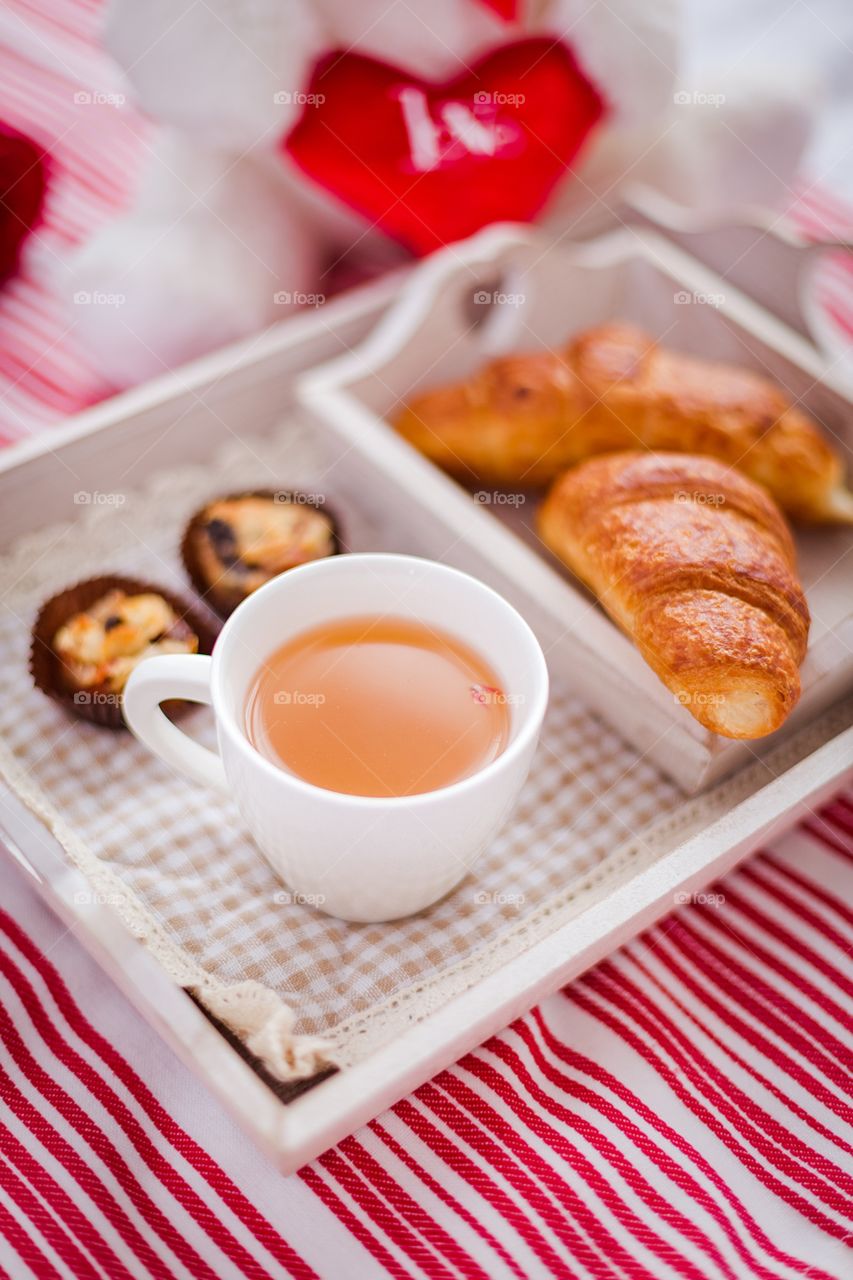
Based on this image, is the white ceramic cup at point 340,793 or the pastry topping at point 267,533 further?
the pastry topping at point 267,533

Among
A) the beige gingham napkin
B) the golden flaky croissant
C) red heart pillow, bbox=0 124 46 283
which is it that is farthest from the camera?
red heart pillow, bbox=0 124 46 283

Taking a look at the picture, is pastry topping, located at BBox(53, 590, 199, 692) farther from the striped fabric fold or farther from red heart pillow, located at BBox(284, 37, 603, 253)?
red heart pillow, located at BBox(284, 37, 603, 253)

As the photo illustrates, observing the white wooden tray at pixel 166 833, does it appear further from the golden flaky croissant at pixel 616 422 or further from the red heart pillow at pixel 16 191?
the red heart pillow at pixel 16 191

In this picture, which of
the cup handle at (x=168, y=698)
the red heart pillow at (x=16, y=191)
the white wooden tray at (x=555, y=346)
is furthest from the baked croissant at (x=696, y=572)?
the red heart pillow at (x=16, y=191)

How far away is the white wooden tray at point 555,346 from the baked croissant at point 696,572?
3 centimetres

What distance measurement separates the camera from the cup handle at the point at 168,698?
27.7 inches

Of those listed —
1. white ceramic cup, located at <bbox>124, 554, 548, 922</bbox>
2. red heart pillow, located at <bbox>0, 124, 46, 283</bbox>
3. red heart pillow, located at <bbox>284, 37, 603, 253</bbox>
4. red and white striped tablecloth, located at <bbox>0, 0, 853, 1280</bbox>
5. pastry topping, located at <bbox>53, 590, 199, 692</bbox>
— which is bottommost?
red and white striped tablecloth, located at <bbox>0, 0, 853, 1280</bbox>

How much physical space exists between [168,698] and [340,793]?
136 millimetres

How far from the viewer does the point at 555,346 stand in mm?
1204

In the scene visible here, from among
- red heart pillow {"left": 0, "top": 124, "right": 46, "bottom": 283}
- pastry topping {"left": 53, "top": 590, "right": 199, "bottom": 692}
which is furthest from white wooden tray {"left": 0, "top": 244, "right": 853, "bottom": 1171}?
red heart pillow {"left": 0, "top": 124, "right": 46, "bottom": 283}

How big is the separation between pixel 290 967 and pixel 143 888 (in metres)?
0.12

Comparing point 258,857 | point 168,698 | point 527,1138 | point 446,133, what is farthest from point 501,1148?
point 446,133

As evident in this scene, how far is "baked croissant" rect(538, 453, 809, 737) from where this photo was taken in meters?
0.79

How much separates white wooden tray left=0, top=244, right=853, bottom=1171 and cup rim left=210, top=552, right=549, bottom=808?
14 centimetres
